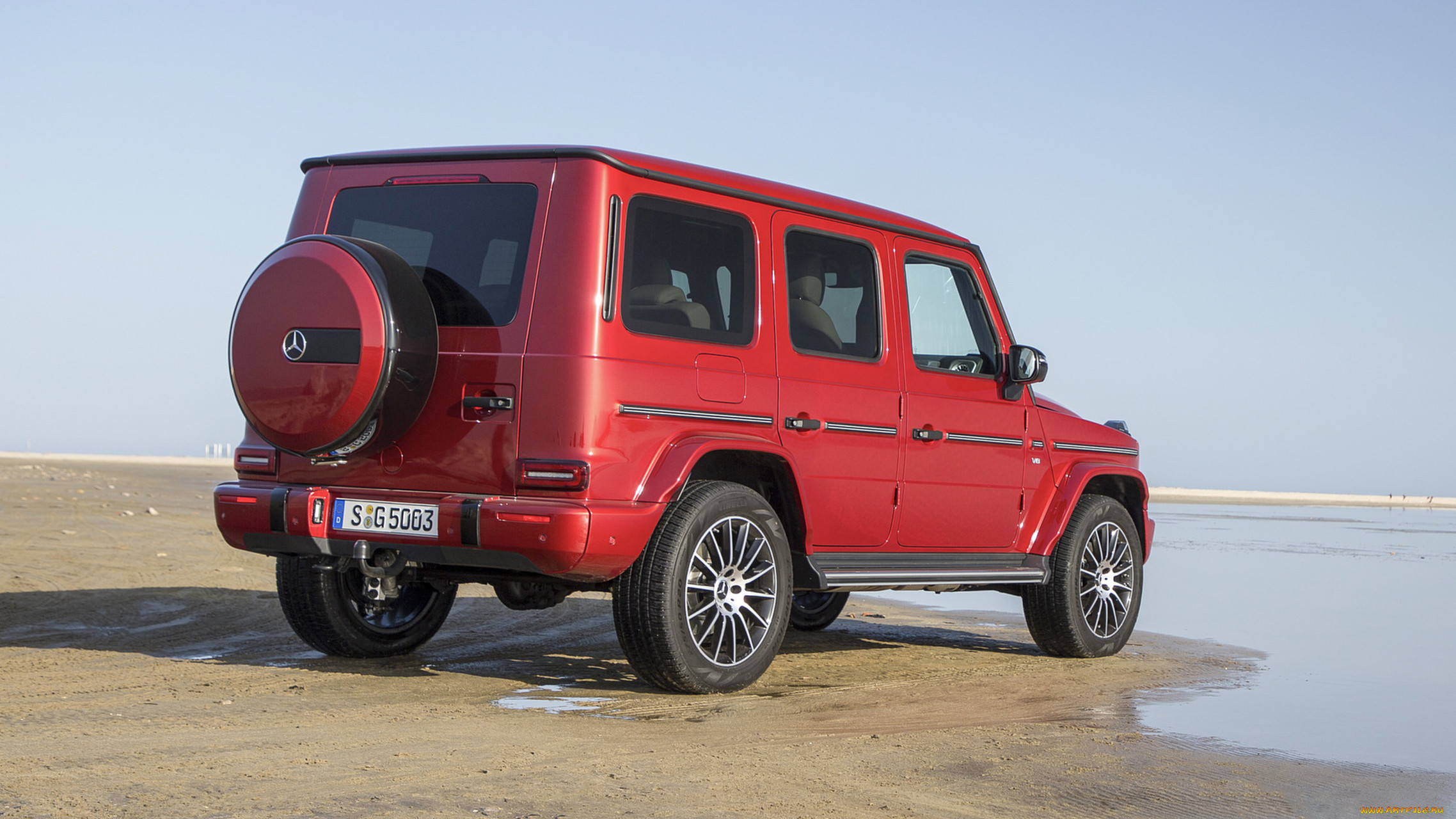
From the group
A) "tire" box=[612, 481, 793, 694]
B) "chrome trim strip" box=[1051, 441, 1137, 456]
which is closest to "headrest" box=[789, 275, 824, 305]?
"tire" box=[612, 481, 793, 694]

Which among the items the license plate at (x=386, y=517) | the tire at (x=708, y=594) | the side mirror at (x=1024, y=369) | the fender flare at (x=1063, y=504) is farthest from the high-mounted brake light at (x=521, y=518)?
the fender flare at (x=1063, y=504)

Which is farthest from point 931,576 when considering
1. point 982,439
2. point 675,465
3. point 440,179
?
point 440,179

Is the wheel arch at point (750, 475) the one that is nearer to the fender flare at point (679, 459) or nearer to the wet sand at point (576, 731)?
the fender flare at point (679, 459)

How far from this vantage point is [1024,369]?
721 centimetres

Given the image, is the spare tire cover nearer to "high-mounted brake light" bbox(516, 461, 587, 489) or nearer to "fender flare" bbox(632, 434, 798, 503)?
"high-mounted brake light" bbox(516, 461, 587, 489)

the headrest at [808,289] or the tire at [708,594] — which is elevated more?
the headrest at [808,289]

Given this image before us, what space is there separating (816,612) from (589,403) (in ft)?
12.5

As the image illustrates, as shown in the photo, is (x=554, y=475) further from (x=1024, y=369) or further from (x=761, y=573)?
(x=1024, y=369)

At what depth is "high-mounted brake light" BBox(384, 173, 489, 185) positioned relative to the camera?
224 inches

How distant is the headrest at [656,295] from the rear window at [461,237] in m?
0.45

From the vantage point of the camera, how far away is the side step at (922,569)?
246 inches

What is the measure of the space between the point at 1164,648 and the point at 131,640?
5.54 metres

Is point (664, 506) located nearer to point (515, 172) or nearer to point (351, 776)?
point (515, 172)

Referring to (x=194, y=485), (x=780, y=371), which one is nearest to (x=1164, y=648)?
(x=780, y=371)
